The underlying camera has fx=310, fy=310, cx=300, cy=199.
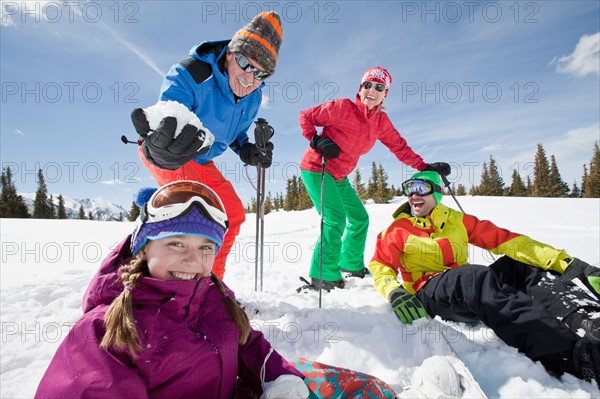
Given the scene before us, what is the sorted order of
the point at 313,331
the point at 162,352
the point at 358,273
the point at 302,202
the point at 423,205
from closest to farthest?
the point at 162,352, the point at 313,331, the point at 423,205, the point at 358,273, the point at 302,202

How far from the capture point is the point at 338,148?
403 cm

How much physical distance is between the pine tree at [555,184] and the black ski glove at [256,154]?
52.2 meters

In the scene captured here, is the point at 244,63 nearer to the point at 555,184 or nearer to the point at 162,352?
the point at 162,352

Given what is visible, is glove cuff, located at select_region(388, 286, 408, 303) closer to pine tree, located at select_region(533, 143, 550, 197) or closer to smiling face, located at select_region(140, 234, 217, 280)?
smiling face, located at select_region(140, 234, 217, 280)

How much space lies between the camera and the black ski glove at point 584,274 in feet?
8.33

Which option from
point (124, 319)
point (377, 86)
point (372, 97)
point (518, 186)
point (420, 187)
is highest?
point (518, 186)

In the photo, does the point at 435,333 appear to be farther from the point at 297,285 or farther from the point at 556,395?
the point at 297,285

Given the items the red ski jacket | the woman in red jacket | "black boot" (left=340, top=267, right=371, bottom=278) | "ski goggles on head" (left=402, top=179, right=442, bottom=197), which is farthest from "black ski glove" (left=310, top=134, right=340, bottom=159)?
"black boot" (left=340, top=267, right=371, bottom=278)

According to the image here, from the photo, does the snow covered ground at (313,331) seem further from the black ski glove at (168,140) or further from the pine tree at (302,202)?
the pine tree at (302,202)

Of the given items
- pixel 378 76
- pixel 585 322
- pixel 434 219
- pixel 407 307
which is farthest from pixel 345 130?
pixel 585 322

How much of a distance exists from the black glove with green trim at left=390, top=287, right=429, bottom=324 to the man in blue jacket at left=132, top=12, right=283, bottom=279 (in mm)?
1725

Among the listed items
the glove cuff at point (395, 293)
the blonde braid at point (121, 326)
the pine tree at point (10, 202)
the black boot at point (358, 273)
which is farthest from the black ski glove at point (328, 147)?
the pine tree at point (10, 202)

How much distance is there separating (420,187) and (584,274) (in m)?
1.64

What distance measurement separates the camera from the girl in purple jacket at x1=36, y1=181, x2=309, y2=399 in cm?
129
